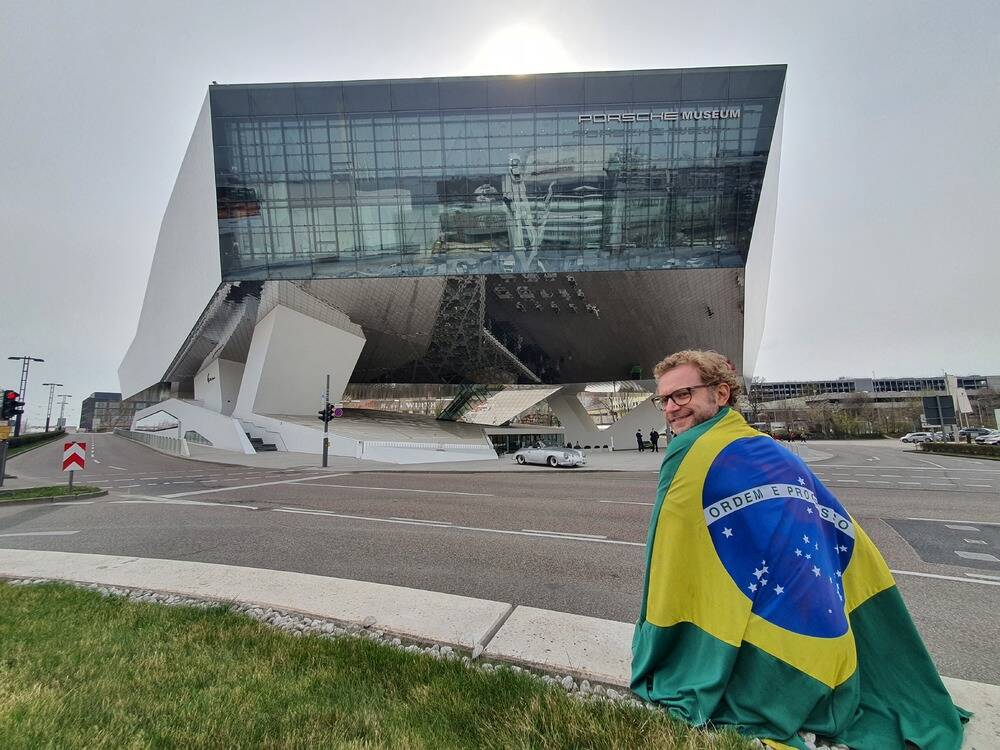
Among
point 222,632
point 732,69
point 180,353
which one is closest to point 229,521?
point 222,632

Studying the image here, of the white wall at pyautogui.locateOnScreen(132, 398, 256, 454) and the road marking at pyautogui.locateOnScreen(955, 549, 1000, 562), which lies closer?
the road marking at pyautogui.locateOnScreen(955, 549, 1000, 562)

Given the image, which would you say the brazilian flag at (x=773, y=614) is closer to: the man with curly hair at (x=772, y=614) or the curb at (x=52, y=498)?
the man with curly hair at (x=772, y=614)

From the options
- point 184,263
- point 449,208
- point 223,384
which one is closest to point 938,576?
point 449,208

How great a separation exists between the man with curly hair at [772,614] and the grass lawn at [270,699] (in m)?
0.26

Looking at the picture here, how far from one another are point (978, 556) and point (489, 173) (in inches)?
1197

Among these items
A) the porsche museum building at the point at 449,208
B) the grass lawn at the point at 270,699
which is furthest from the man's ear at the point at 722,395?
the porsche museum building at the point at 449,208

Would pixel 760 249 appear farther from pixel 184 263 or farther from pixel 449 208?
pixel 184 263

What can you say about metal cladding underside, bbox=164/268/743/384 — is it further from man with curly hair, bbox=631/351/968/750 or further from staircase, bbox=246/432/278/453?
man with curly hair, bbox=631/351/968/750

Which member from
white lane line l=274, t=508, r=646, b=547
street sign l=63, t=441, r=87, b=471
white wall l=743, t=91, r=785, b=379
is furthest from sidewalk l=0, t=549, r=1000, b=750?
white wall l=743, t=91, r=785, b=379

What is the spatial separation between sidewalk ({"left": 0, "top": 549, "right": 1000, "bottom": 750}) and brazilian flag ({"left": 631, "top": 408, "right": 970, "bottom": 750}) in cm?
37

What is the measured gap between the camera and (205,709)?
226 centimetres

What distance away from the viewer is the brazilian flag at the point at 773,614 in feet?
6.45

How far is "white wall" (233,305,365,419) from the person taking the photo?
31.9 m

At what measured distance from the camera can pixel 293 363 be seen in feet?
108
